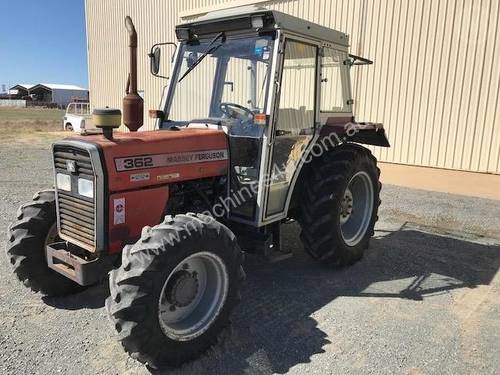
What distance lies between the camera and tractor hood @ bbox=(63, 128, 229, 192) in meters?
3.17

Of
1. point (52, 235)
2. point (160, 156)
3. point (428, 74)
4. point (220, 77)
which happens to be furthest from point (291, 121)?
point (428, 74)

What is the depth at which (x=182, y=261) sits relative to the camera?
2949mm

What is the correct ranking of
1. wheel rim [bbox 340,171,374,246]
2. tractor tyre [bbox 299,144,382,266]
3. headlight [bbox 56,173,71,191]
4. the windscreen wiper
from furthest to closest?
wheel rim [bbox 340,171,374,246], tractor tyre [bbox 299,144,382,266], the windscreen wiper, headlight [bbox 56,173,71,191]

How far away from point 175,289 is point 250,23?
7.32 feet

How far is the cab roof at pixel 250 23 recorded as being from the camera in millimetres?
3732

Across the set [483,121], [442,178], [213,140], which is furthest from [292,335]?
[483,121]

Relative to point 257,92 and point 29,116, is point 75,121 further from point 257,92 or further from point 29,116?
point 257,92

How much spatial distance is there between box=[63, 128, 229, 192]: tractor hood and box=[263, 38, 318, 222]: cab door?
18.3 inches

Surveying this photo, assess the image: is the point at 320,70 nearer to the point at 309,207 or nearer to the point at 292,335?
the point at 309,207

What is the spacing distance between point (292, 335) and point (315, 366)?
39cm

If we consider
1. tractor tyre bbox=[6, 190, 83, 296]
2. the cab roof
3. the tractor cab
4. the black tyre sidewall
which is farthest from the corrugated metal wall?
tractor tyre bbox=[6, 190, 83, 296]

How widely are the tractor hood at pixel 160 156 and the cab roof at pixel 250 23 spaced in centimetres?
93

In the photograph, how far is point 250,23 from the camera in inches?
149

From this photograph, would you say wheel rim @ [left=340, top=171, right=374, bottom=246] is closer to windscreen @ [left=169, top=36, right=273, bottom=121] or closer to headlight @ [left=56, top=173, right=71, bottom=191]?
windscreen @ [left=169, top=36, right=273, bottom=121]
